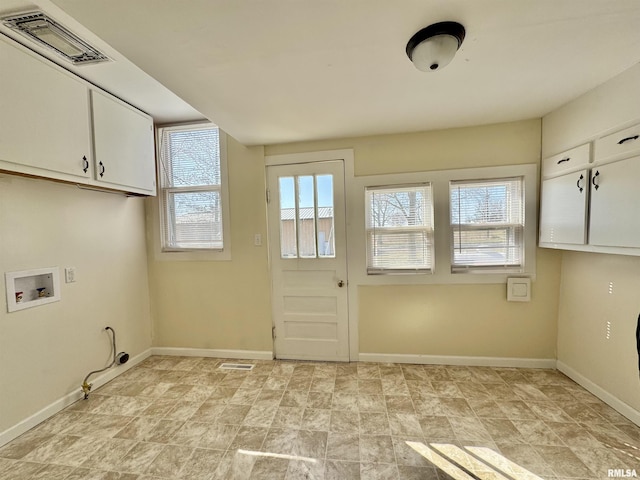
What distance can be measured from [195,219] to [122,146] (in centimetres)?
93

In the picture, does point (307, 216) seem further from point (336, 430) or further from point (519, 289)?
point (519, 289)

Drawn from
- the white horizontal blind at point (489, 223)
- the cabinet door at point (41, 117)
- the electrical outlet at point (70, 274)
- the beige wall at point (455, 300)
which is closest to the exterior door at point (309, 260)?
the beige wall at point (455, 300)

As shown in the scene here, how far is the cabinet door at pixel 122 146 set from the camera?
208 centimetres

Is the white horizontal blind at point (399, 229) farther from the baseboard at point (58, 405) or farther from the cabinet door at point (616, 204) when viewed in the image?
the baseboard at point (58, 405)

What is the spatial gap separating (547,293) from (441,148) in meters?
1.71

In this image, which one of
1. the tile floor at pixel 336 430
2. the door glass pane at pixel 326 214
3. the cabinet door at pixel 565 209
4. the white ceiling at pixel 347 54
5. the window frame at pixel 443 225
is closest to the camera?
the white ceiling at pixel 347 54

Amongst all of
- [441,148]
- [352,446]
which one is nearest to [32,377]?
[352,446]

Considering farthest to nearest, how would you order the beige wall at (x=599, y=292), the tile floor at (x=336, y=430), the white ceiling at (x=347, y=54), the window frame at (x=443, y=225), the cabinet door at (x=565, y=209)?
the window frame at (x=443, y=225) → the cabinet door at (x=565, y=209) → the beige wall at (x=599, y=292) → the tile floor at (x=336, y=430) → the white ceiling at (x=347, y=54)

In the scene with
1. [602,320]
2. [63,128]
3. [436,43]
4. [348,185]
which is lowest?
[602,320]

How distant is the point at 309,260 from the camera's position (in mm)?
2725

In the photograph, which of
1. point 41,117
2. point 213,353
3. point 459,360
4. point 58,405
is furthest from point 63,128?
point 459,360

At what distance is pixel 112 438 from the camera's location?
1739mm

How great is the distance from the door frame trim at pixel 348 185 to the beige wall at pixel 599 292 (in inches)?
70.2

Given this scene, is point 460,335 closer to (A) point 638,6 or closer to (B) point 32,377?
(A) point 638,6
